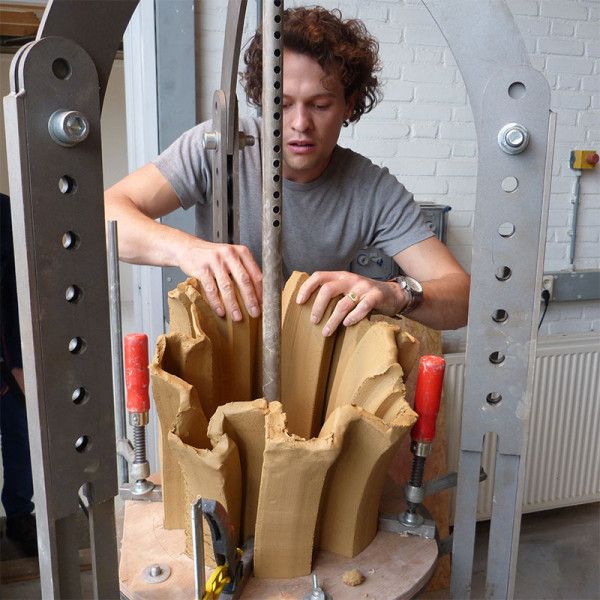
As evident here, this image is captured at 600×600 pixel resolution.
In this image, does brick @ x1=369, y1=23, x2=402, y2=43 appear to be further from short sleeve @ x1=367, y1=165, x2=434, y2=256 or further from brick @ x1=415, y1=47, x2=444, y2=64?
short sleeve @ x1=367, y1=165, x2=434, y2=256

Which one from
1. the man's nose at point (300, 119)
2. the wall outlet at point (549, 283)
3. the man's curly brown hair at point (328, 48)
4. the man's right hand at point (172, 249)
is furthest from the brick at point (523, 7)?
the man's right hand at point (172, 249)

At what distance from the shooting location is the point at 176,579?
0.63 metres

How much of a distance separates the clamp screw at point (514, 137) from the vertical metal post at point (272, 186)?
0.22 meters

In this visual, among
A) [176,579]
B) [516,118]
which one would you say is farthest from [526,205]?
[176,579]

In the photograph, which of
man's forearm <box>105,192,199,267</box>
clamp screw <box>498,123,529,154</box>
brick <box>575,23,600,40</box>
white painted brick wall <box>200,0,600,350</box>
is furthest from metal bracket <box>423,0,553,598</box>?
brick <box>575,23,600,40</box>

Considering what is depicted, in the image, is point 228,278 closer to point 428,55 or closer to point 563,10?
point 428,55

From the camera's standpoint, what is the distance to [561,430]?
2.27m

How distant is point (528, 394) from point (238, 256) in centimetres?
39

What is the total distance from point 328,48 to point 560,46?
138 cm

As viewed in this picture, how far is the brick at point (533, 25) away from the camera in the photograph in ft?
6.78

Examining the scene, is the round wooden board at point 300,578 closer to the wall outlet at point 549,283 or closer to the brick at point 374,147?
the brick at point 374,147

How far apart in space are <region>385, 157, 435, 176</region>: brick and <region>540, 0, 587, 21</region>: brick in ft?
2.08

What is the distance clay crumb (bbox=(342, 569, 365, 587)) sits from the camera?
633 millimetres

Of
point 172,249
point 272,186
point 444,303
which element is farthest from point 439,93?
point 272,186
